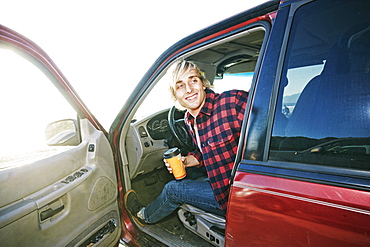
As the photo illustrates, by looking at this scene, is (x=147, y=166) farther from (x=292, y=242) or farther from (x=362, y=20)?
(x=362, y=20)

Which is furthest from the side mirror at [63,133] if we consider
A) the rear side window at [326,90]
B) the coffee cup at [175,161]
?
the rear side window at [326,90]

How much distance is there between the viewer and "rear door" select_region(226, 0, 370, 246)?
71 cm

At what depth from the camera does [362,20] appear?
769 mm

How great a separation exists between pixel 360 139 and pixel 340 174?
15cm

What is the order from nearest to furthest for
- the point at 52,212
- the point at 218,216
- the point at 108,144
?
the point at 52,212 < the point at 218,216 < the point at 108,144

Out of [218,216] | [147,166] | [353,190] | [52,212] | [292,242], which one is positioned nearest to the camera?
[353,190]

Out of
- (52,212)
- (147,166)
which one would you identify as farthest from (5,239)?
(147,166)

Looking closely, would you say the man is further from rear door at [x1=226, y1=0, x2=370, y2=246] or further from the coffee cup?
rear door at [x1=226, y1=0, x2=370, y2=246]

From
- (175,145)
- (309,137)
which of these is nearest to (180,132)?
(175,145)

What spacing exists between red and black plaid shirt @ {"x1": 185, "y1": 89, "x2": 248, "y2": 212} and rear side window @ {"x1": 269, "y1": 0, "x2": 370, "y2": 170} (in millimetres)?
519

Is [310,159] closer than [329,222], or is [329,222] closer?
[329,222]

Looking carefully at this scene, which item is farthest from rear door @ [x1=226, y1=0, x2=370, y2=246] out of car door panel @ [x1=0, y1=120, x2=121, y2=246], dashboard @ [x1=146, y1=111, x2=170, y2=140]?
dashboard @ [x1=146, y1=111, x2=170, y2=140]

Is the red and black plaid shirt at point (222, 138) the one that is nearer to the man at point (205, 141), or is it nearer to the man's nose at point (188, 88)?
the man at point (205, 141)

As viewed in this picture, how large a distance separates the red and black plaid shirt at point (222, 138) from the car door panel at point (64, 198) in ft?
3.13
